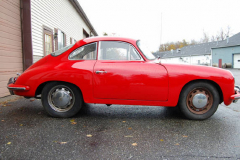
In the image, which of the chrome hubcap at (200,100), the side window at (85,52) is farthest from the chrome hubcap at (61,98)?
the chrome hubcap at (200,100)

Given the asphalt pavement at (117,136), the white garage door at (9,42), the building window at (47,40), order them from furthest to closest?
1. the building window at (47,40)
2. the white garage door at (9,42)
3. the asphalt pavement at (117,136)

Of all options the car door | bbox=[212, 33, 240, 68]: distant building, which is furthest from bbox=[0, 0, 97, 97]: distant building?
bbox=[212, 33, 240, 68]: distant building

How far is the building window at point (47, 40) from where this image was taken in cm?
815

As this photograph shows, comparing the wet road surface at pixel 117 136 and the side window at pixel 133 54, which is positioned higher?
the side window at pixel 133 54

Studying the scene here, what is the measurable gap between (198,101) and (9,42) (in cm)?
570

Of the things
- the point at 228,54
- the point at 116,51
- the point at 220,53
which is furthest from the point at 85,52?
the point at 220,53

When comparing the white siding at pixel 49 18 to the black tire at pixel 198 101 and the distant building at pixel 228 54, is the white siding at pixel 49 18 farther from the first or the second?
the distant building at pixel 228 54

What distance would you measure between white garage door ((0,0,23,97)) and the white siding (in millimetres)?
823

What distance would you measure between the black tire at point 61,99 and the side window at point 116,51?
85 centimetres

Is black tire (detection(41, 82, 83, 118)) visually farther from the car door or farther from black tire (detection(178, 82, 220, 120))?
black tire (detection(178, 82, 220, 120))

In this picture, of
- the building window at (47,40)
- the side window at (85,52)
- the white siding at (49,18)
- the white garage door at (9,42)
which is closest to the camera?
the side window at (85,52)

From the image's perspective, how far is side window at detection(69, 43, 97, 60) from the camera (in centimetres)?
346

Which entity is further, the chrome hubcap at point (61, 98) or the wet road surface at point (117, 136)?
the chrome hubcap at point (61, 98)

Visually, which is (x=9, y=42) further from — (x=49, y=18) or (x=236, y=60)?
(x=236, y=60)
